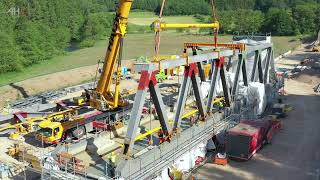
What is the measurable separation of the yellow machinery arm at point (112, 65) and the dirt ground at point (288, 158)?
672 cm

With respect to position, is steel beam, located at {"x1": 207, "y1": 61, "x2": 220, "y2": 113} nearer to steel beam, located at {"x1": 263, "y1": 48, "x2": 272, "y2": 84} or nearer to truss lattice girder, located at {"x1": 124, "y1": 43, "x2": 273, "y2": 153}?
truss lattice girder, located at {"x1": 124, "y1": 43, "x2": 273, "y2": 153}

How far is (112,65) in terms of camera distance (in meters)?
24.1

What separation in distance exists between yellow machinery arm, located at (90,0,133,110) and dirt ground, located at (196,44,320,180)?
22.1 feet

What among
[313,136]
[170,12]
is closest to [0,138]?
[313,136]

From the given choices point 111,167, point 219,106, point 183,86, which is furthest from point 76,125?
point 219,106

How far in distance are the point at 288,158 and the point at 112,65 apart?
12.0m

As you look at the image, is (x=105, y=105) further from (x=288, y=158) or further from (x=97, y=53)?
(x=97, y=53)

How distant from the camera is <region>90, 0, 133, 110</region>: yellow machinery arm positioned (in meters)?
22.8

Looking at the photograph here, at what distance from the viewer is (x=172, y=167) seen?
20.7 meters

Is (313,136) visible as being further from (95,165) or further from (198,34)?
(198,34)

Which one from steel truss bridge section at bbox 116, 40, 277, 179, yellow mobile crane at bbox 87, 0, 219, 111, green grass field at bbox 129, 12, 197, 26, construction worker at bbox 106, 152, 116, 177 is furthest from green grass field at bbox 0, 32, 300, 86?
construction worker at bbox 106, 152, 116, 177

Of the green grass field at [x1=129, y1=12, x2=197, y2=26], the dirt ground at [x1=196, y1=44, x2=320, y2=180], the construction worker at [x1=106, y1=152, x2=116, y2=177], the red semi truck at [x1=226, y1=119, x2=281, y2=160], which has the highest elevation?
the green grass field at [x1=129, y1=12, x2=197, y2=26]

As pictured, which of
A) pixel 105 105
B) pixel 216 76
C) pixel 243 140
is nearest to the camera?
pixel 243 140

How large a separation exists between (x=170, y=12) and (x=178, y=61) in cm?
16808
